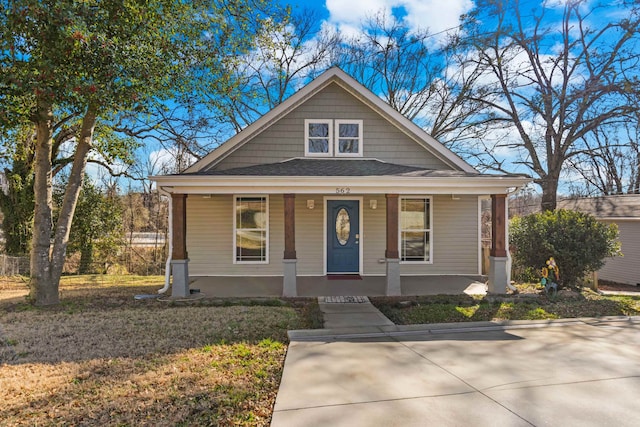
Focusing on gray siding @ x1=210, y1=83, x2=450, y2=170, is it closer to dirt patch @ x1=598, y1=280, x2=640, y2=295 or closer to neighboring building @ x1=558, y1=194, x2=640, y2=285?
dirt patch @ x1=598, y1=280, x2=640, y2=295

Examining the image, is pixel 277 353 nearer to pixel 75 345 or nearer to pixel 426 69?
pixel 75 345

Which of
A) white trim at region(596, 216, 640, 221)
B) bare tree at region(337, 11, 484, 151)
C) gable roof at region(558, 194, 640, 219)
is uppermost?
bare tree at region(337, 11, 484, 151)

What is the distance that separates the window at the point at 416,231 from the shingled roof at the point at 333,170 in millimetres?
1316

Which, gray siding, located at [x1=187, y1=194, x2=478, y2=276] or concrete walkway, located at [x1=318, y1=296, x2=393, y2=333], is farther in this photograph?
gray siding, located at [x1=187, y1=194, x2=478, y2=276]

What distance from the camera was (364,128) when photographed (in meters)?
10.5

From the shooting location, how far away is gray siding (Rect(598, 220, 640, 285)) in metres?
12.7

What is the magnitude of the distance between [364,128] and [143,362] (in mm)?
8165

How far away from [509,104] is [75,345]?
1844cm

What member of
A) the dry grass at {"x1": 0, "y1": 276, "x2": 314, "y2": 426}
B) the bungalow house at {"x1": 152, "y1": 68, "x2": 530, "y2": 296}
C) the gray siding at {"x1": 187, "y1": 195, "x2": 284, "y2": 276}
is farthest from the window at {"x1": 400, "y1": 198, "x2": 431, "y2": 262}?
the dry grass at {"x1": 0, "y1": 276, "x2": 314, "y2": 426}

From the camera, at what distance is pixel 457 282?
31.2 feet

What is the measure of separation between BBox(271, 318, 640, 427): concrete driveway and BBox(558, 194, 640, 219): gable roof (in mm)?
9782

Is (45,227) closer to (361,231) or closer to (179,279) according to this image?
(179,279)

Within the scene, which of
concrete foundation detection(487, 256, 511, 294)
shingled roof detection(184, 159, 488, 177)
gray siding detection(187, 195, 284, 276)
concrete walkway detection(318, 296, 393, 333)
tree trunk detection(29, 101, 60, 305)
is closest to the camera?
concrete walkway detection(318, 296, 393, 333)

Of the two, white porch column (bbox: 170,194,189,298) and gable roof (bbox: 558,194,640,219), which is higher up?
gable roof (bbox: 558,194,640,219)
